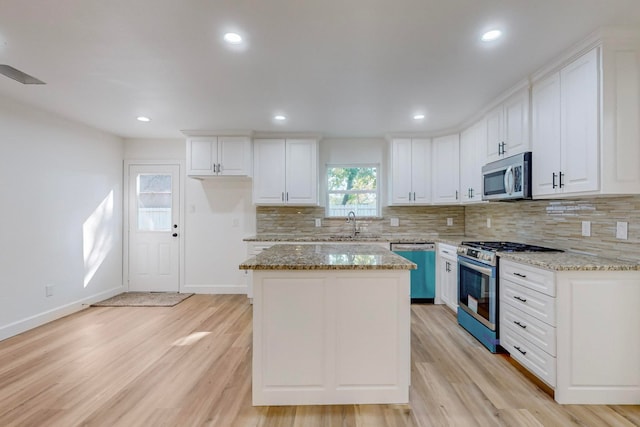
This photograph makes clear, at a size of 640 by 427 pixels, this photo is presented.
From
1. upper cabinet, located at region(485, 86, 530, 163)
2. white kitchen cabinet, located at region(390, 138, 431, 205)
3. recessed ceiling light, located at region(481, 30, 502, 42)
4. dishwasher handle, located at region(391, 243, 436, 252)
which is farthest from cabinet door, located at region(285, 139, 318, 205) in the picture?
recessed ceiling light, located at region(481, 30, 502, 42)

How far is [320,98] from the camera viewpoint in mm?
3057

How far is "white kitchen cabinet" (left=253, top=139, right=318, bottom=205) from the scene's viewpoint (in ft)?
14.5

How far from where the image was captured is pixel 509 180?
2.80m

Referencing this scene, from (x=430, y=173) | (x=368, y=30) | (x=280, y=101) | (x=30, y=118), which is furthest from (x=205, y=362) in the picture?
(x=430, y=173)

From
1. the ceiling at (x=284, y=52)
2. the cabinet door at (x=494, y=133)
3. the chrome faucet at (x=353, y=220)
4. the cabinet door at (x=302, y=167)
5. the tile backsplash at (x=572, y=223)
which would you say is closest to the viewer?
the ceiling at (x=284, y=52)

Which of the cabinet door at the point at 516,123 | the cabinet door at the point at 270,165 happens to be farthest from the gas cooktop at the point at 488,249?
the cabinet door at the point at 270,165

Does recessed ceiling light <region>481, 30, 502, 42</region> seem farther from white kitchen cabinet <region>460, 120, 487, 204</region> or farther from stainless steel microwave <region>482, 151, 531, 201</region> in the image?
white kitchen cabinet <region>460, 120, 487, 204</region>

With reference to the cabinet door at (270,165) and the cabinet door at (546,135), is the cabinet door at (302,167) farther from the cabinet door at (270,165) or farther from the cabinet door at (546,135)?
the cabinet door at (546,135)

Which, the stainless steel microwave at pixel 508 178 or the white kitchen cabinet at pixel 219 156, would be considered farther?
the white kitchen cabinet at pixel 219 156

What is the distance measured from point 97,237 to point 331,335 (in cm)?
394

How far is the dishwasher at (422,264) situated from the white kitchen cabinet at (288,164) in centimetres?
142

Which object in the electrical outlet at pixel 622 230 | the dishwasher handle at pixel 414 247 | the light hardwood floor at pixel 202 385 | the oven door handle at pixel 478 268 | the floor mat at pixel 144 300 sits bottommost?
the light hardwood floor at pixel 202 385

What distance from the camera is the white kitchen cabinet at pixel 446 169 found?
4211 mm

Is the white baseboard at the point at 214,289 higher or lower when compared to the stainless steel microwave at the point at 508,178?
lower
